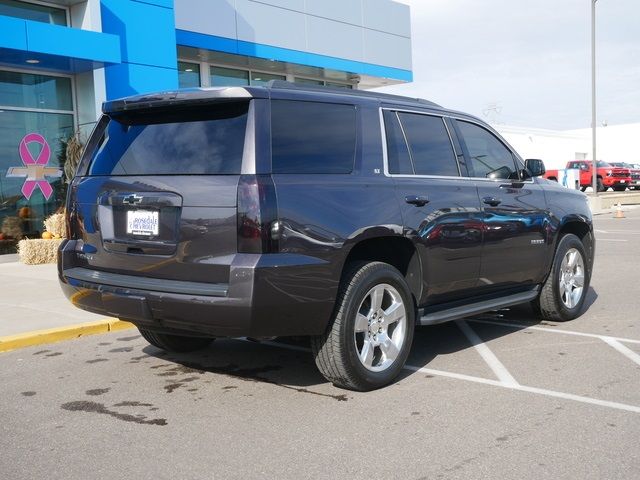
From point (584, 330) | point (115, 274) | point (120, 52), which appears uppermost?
point (120, 52)

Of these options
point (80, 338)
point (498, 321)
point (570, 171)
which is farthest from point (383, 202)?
point (570, 171)

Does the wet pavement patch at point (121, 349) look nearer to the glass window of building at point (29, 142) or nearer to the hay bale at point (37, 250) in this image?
the hay bale at point (37, 250)

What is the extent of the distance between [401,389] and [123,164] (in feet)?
8.02

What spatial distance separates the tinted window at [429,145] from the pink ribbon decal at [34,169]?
10.3 meters

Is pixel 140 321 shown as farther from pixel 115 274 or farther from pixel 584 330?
pixel 584 330

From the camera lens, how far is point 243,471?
11.2 feet

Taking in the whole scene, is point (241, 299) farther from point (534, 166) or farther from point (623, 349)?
point (534, 166)

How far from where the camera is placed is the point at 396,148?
5070 mm

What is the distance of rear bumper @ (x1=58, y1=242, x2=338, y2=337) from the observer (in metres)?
3.96

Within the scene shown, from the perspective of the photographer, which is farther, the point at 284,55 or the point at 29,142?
the point at 284,55

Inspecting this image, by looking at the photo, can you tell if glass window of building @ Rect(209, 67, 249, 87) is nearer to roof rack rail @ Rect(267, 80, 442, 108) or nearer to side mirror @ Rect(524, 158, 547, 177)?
side mirror @ Rect(524, 158, 547, 177)

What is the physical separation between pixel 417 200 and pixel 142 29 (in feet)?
33.9

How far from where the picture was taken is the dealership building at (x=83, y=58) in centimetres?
1244

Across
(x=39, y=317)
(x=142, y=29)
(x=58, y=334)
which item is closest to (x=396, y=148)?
(x=58, y=334)
